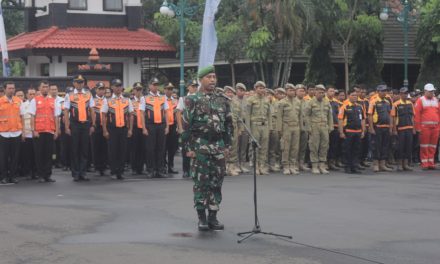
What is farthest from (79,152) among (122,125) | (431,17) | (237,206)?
(431,17)

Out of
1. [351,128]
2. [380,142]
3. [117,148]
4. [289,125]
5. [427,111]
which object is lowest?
[380,142]

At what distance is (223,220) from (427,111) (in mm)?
9824

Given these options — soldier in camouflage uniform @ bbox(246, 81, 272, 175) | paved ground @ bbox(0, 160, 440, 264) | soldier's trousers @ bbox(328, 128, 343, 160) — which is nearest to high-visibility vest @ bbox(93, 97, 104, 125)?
paved ground @ bbox(0, 160, 440, 264)

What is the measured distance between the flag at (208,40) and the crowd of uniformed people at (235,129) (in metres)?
0.91

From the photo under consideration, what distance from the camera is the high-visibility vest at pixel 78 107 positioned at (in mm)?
15219

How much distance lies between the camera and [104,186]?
14.4m

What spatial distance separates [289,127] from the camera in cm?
1698

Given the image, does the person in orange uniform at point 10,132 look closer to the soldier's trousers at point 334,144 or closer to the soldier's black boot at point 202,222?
the soldier's black boot at point 202,222

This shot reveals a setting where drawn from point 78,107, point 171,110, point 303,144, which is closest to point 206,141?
point 78,107

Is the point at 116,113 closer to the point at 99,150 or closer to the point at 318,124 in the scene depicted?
the point at 99,150

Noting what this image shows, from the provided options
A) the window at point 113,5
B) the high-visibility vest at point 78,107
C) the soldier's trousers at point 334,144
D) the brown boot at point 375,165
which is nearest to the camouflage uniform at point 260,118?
the soldier's trousers at point 334,144

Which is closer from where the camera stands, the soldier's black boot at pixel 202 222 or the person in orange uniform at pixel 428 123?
the soldier's black boot at pixel 202 222

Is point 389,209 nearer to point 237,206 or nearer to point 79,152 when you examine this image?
point 237,206

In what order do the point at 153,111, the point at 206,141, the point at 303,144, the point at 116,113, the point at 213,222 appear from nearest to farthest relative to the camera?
1. the point at 206,141
2. the point at 213,222
3. the point at 116,113
4. the point at 153,111
5. the point at 303,144
